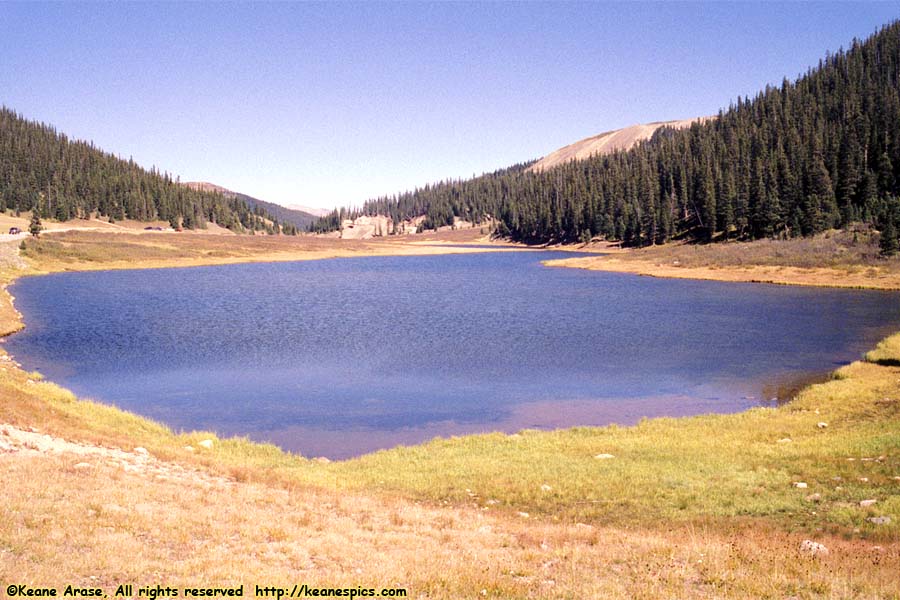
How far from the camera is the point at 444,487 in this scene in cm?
1756

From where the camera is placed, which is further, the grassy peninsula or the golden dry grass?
the golden dry grass

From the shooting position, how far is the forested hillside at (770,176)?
11212cm

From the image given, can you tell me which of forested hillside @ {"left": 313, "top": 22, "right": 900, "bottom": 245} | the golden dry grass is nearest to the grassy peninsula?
the golden dry grass

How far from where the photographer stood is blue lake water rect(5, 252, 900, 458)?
27.8 m

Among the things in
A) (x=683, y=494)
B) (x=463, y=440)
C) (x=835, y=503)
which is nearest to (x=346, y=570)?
(x=683, y=494)

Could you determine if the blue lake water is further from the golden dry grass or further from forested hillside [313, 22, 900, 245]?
forested hillside [313, 22, 900, 245]

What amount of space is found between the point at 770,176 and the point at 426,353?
106715 millimetres

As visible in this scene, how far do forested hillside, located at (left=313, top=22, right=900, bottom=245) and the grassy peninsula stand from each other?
7306cm

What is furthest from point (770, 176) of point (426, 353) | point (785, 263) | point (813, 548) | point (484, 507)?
point (813, 548)

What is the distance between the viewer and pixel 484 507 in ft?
51.7

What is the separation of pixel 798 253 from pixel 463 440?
83446mm

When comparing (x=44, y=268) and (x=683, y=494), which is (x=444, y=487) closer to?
(x=683, y=494)

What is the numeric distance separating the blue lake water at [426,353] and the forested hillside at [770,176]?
39392 millimetres

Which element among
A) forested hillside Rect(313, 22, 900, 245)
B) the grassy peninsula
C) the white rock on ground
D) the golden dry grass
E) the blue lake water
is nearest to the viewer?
the grassy peninsula
